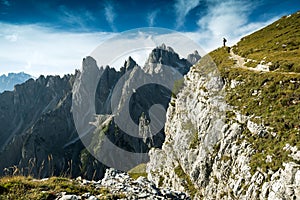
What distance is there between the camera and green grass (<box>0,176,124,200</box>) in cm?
1047

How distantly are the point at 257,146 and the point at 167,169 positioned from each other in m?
39.3

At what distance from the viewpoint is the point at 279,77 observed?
135 feet

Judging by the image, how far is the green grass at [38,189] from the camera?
10470 mm

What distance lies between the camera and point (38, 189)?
37.2 ft

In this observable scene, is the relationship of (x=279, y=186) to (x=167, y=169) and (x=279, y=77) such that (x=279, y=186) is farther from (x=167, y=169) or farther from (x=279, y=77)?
(x=167, y=169)

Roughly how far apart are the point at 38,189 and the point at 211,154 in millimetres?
41631

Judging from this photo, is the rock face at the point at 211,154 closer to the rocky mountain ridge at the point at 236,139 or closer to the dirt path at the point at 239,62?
the rocky mountain ridge at the point at 236,139

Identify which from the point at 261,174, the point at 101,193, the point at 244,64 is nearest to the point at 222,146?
the point at 261,174

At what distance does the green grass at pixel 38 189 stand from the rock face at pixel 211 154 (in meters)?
25.6

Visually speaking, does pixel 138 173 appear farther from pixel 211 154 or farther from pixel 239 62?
pixel 239 62

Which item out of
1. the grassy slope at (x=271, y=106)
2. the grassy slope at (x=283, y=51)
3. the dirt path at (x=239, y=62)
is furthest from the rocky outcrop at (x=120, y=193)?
the dirt path at (x=239, y=62)

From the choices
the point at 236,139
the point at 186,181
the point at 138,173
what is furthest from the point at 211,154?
the point at 138,173

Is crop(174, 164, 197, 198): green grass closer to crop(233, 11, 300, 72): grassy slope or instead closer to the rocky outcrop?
crop(233, 11, 300, 72): grassy slope

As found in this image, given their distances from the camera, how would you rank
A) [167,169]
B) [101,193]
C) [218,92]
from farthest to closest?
[167,169]
[218,92]
[101,193]
